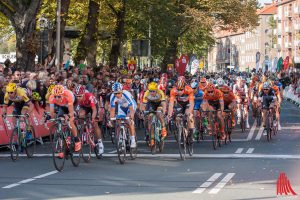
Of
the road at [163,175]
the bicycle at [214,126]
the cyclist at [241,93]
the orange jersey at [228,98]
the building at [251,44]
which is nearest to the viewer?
the road at [163,175]

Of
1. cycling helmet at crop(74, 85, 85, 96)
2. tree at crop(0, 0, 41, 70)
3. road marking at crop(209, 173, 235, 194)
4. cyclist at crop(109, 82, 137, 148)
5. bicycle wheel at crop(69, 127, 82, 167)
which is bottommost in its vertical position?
road marking at crop(209, 173, 235, 194)

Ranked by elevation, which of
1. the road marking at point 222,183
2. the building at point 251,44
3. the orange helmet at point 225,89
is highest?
the building at point 251,44

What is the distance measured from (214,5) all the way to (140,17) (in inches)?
520

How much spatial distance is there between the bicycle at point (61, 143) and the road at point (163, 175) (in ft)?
0.73

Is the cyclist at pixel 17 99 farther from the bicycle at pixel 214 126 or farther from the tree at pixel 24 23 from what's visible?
the tree at pixel 24 23

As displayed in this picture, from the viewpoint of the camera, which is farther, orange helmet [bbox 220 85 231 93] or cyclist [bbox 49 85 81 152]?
orange helmet [bbox 220 85 231 93]

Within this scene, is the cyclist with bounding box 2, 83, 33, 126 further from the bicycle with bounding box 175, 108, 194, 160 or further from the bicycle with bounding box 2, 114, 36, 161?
the bicycle with bounding box 175, 108, 194, 160

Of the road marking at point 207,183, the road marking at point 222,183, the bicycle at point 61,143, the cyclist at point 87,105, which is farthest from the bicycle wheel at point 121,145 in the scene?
the road marking at point 222,183

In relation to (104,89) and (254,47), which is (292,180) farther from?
(254,47)

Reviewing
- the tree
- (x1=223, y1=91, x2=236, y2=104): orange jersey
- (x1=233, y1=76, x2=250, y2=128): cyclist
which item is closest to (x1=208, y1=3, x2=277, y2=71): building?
the tree

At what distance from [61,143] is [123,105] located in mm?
2246

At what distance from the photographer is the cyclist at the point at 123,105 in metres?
15.8

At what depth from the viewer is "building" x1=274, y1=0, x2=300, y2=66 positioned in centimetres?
12988

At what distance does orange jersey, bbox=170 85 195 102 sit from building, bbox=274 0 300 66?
108 metres
